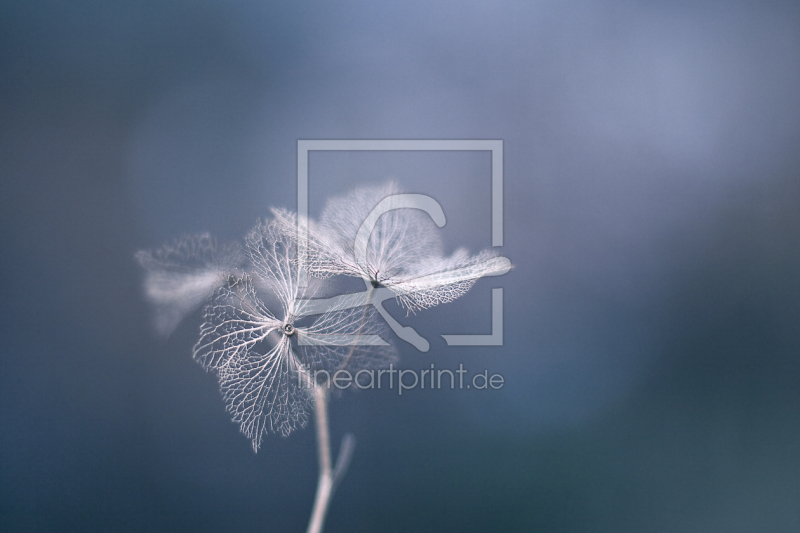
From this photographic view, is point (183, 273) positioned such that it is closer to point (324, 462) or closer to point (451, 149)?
point (324, 462)

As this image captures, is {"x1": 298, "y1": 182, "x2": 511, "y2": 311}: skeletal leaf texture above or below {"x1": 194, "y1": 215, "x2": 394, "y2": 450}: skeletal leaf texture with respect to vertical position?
above

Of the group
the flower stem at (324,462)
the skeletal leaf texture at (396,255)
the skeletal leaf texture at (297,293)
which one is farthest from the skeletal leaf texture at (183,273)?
the flower stem at (324,462)

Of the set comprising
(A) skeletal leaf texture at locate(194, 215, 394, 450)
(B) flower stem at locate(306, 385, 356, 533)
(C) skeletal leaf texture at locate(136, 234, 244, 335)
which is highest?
(C) skeletal leaf texture at locate(136, 234, 244, 335)

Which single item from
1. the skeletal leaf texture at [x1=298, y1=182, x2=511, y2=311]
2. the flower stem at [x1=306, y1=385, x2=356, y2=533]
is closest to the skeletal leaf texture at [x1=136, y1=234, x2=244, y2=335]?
the skeletal leaf texture at [x1=298, y1=182, x2=511, y2=311]

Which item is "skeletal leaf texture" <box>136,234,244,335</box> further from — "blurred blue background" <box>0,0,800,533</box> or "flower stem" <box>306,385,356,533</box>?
"flower stem" <box>306,385,356,533</box>

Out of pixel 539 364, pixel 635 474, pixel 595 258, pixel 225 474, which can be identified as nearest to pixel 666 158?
pixel 595 258

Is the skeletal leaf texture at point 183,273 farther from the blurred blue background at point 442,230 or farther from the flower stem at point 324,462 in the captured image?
the flower stem at point 324,462

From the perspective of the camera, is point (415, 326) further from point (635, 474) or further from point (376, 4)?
point (376, 4)

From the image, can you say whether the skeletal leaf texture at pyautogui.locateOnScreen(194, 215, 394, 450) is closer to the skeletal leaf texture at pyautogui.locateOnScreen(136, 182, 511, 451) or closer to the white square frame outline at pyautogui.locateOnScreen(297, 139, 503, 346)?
the skeletal leaf texture at pyautogui.locateOnScreen(136, 182, 511, 451)
